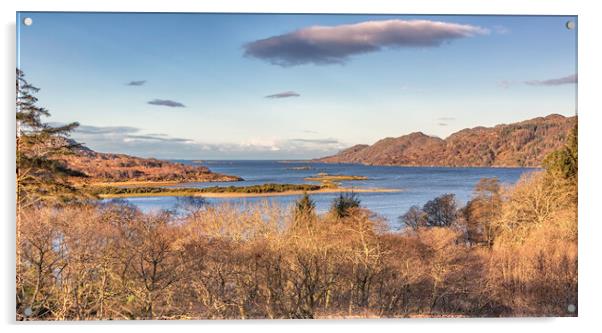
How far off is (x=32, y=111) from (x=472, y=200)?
398 centimetres

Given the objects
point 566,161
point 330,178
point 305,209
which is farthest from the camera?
point 330,178

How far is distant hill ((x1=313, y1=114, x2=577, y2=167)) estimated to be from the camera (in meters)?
4.88

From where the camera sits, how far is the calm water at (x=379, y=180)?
4891 mm

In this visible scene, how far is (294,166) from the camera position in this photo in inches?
196

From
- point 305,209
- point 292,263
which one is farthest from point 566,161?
point 292,263

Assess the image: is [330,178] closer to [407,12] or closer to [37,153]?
[407,12]

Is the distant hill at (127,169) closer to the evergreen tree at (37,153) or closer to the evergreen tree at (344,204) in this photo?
the evergreen tree at (37,153)

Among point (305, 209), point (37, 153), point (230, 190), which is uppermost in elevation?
point (37, 153)

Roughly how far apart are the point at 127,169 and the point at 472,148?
10.6ft

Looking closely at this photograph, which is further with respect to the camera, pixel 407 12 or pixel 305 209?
pixel 305 209

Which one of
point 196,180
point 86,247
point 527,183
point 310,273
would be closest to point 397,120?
point 527,183

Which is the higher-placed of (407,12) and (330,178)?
(407,12)

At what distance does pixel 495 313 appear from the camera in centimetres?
480

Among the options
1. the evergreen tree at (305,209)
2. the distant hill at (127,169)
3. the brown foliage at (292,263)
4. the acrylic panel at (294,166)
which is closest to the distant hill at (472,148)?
the acrylic panel at (294,166)
